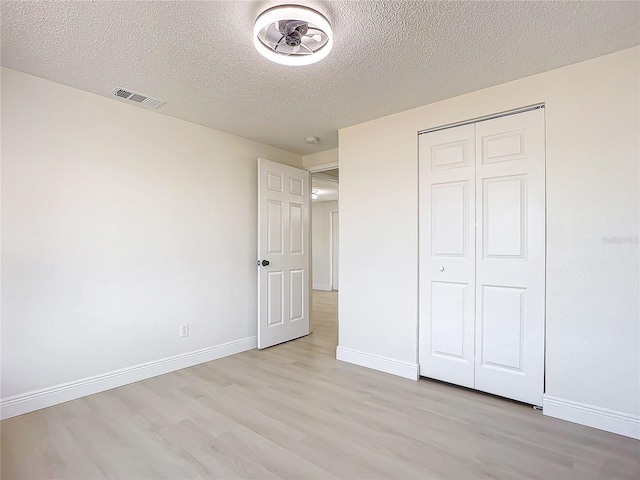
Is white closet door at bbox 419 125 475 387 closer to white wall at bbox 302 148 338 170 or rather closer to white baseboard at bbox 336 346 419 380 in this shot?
white baseboard at bbox 336 346 419 380

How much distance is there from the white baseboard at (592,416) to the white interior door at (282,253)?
8.61 ft

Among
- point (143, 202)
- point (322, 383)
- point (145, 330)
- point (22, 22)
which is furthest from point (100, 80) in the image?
point (322, 383)

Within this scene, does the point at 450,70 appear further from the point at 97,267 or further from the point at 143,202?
the point at 97,267

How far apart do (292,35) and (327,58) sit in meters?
0.38

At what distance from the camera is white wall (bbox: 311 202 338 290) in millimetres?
8742

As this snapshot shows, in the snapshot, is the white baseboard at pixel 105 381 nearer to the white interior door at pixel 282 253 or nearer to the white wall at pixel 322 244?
the white interior door at pixel 282 253

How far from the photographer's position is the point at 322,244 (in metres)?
8.87

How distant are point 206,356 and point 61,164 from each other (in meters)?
2.10

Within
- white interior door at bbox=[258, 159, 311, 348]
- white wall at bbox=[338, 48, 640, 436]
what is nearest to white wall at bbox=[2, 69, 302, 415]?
white interior door at bbox=[258, 159, 311, 348]

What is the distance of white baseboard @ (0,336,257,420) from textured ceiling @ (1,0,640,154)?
88.3 inches

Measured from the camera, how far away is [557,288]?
2.30 m

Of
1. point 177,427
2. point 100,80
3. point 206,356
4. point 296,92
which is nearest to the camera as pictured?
point 177,427

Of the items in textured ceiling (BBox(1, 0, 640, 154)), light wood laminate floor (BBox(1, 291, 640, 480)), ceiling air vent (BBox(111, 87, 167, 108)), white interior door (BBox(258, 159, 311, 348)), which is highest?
textured ceiling (BBox(1, 0, 640, 154))

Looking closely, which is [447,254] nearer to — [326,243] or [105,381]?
[105,381]
